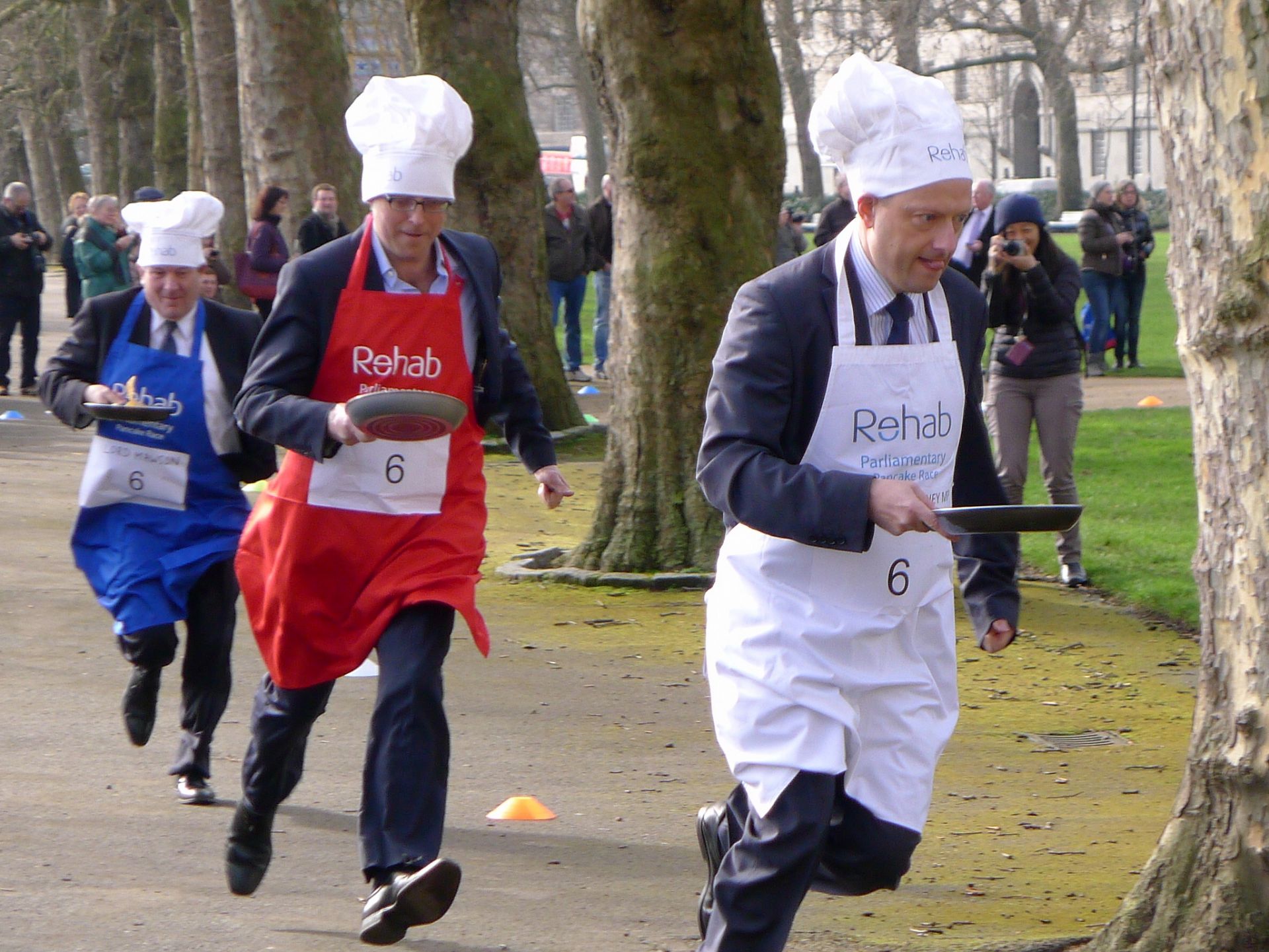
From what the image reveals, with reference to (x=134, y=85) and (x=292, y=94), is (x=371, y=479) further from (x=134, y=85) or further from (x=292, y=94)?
(x=134, y=85)

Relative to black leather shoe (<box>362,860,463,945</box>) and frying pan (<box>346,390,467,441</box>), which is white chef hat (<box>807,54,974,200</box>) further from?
black leather shoe (<box>362,860,463,945</box>)

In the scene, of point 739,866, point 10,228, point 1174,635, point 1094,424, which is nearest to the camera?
point 739,866

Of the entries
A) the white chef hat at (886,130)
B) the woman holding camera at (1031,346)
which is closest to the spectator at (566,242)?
the woman holding camera at (1031,346)

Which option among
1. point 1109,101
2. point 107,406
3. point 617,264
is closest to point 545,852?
point 107,406

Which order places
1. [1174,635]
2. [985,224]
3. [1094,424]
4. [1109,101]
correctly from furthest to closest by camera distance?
[1109,101], [1094,424], [985,224], [1174,635]

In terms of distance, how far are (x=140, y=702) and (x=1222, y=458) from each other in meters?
3.50

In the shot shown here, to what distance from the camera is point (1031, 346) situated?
9.47 m

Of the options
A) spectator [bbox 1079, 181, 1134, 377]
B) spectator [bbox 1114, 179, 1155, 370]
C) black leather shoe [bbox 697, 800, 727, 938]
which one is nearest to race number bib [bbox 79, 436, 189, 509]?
black leather shoe [bbox 697, 800, 727, 938]

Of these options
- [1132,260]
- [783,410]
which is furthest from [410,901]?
[1132,260]

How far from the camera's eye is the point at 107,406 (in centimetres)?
545

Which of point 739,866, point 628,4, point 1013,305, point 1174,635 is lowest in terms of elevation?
point 1174,635

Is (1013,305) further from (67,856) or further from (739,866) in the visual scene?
(739,866)

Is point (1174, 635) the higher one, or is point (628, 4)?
point (628, 4)

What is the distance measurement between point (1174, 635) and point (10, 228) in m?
12.2
